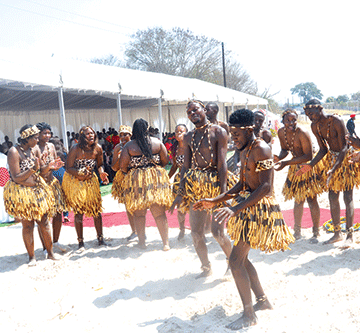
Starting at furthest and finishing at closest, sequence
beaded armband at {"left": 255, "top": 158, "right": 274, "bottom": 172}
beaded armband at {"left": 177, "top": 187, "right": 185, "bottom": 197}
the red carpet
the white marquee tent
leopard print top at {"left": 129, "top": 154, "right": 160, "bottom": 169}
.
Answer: the white marquee tent
the red carpet
leopard print top at {"left": 129, "top": 154, "right": 160, "bottom": 169}
beaded armband at {"left": 177, "top": 187, "right": 185, "bottom": 197}
beaded armband at {"left": 255, "top": 158, "right": 274, "bottom": 172}

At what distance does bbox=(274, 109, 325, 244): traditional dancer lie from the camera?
470cm

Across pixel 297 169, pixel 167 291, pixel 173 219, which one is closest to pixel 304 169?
pixel 297 169

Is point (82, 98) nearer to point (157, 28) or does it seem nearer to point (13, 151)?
point (13, 151)

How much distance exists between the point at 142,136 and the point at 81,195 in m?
1.10

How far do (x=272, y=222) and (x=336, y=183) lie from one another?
2.11 metres

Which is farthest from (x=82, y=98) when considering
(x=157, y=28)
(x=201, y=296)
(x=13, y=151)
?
(x=157, y=28)

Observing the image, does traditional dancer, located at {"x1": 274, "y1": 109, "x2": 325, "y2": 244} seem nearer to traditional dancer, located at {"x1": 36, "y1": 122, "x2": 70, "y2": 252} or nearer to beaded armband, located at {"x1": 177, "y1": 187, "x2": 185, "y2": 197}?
beaded armband, located at {"x1": 177, "y1": 187, "x2": 185, "y2": 197}

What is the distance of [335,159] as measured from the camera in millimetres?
4676

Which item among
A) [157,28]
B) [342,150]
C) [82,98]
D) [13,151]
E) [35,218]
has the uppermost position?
→ [157,28]

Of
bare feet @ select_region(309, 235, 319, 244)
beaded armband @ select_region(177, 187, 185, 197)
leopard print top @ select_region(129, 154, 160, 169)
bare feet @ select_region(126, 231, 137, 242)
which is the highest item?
leopard print top @ select_region(129, 154, 160, 169)

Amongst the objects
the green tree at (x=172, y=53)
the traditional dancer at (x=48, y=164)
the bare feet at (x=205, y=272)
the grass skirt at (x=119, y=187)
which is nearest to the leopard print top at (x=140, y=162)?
the grass skirt at (x=119, y=187)

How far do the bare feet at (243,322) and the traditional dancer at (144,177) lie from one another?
2.14 m

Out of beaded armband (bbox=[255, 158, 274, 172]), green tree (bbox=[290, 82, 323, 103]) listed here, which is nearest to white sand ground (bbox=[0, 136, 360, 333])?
beaded armband (bbox=[255, 158, 274, 172])

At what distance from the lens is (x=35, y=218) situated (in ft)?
15.4
